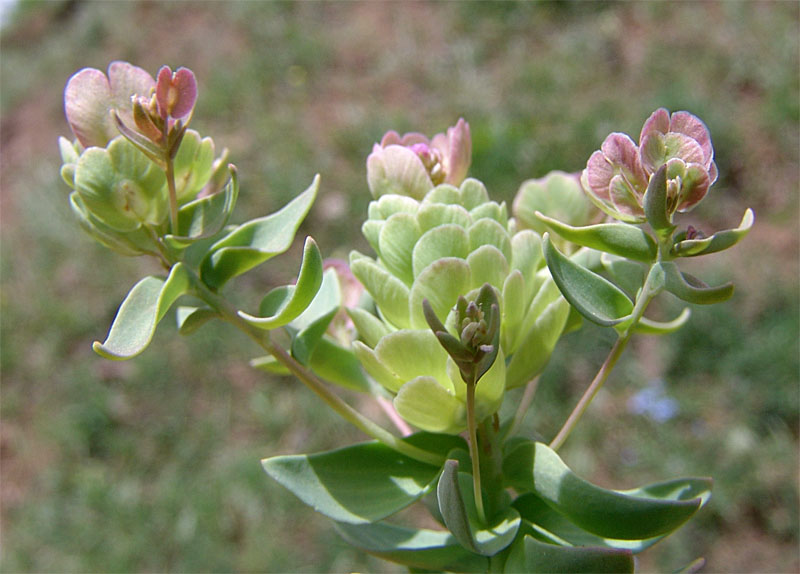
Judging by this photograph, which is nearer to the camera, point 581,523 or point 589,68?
point 581,523

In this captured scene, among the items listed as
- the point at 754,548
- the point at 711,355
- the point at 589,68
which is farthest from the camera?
the point at 589,68

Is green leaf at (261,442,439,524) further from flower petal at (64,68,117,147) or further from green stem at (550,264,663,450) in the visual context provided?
flower petal at (64,68,117,147)

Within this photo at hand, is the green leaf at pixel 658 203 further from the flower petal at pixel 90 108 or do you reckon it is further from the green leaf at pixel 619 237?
the flower petal at pixel 90 108

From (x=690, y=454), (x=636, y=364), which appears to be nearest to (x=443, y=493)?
(x=690, y=454)

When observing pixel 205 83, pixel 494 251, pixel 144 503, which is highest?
pixel 494 251

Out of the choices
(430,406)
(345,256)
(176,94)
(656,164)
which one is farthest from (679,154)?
(345,256)

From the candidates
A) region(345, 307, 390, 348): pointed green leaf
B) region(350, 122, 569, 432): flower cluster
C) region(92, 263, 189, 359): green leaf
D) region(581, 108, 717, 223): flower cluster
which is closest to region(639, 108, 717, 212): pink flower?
region(581, 108, 717, 223): flower cluster

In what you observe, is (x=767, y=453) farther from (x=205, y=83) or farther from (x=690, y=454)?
(x=205, y=83)
